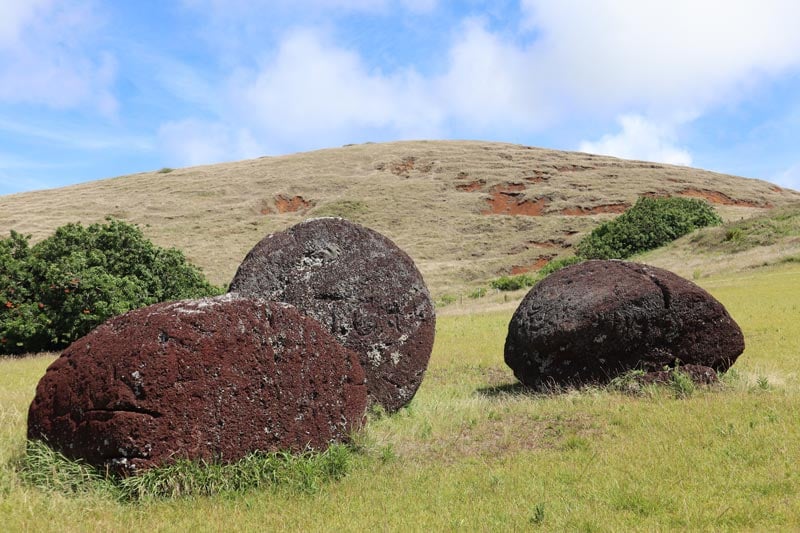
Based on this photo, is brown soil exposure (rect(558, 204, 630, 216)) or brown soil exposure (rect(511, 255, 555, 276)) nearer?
brown soil exposure (rect(511, 255, 555, 276))

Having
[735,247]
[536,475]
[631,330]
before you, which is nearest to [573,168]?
[735,247]

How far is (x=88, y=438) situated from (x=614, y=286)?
8.60 metres

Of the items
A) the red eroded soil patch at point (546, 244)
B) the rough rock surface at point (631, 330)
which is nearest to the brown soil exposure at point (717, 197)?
the red eroded soil patch at point (546, 244)

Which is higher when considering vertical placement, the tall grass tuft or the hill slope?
the hill slope

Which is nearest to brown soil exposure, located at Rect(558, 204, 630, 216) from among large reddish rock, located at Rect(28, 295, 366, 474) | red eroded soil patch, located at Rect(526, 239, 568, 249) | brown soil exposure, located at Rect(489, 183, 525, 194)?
brown soil exposure, located at Rect(489, 183, 525, 194)

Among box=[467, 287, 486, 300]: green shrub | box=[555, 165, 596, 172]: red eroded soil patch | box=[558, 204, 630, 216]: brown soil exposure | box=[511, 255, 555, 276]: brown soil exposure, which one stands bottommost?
box=[467, 287, 486, 300]: green shrub

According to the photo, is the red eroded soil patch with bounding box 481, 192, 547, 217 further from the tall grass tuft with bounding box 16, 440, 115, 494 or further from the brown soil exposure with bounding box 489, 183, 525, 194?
the tall grass tuft with bounding box 16, 440, 115, 494

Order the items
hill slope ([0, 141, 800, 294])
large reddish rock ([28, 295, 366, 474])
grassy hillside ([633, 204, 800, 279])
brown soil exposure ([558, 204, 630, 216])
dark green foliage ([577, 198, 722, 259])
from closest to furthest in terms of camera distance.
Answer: large reddish rock ([28, 295, 366, 474]), grassy hillside ([633, 204, 800, 279]), dark green foliage ([577, 198, 722, 259]), hill slope ([0, 141, 800, 294]), brown soil exposure ([558, 204, 630, 216])

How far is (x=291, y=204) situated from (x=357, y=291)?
201ft

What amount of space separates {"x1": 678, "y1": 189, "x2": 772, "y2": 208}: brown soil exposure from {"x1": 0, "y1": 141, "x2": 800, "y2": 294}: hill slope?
0.15 m

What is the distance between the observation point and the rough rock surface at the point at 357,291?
1057 centimetres

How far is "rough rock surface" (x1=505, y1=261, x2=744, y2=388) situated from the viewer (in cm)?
1120

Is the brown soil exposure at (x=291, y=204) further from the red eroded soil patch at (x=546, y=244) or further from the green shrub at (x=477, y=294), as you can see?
the green shrub at (x=477, y=294)

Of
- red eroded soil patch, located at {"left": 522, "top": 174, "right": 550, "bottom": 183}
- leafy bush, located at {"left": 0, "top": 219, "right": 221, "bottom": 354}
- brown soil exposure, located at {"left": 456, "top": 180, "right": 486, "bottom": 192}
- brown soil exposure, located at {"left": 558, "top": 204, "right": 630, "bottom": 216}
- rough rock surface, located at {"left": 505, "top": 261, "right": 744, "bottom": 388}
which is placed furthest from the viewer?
red eroded soil patch, located at {"left": 522, "top": 174, "right": 550, "bottom": 183}
